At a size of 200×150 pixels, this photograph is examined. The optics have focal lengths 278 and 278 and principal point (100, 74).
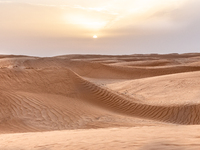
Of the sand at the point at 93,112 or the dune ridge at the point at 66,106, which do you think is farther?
the dune ridge at the point at 66,106

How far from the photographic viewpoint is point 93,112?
424 inches

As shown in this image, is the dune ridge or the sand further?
the dune ridge

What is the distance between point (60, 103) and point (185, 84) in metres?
7.85

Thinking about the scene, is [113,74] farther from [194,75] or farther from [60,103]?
[60,103]

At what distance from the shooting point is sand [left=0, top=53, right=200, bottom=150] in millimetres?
4922

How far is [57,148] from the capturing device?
15.7 feet

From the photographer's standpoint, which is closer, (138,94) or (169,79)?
(138,94)

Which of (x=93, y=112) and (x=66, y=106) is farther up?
(x=66, y=106)

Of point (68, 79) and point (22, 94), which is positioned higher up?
point (68, 79)

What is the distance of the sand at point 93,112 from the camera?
4922mm

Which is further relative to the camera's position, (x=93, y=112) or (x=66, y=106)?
(x=66, y=106)

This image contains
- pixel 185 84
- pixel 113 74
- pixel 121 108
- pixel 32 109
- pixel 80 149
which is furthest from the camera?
pixel 113 74

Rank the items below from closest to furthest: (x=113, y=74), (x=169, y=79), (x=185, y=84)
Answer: (x=185, y=84)
(x=169, y=79)
(x=113, y=74)

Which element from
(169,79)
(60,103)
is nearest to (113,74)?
(169,79)
